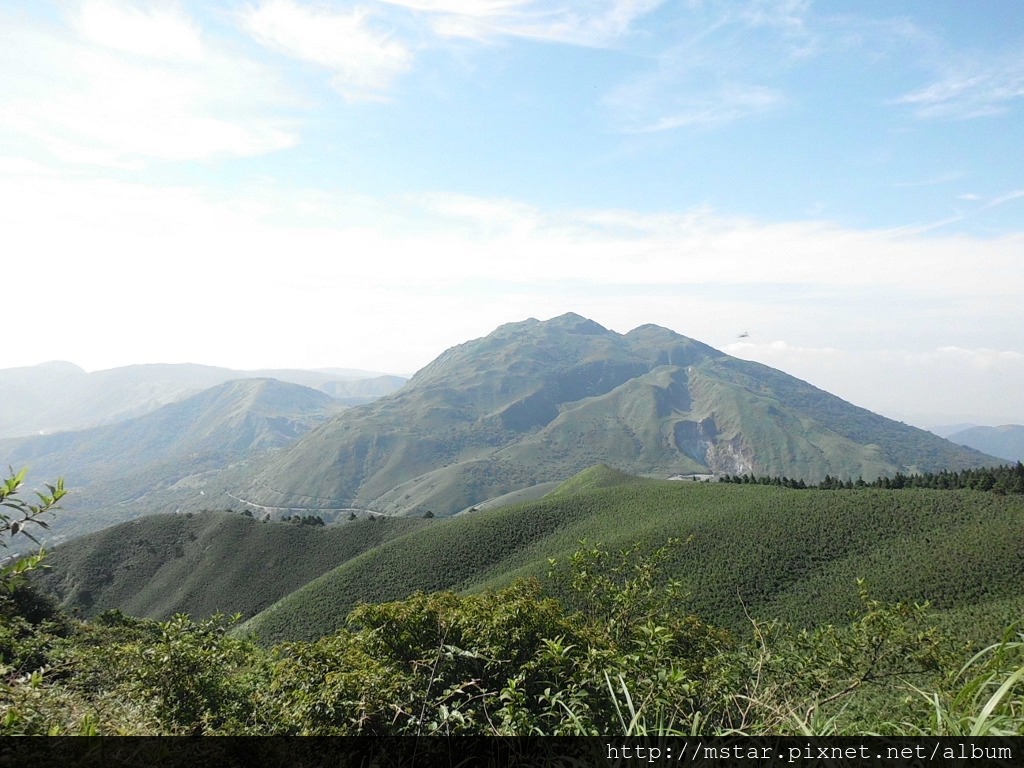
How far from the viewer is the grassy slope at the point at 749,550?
147 ft

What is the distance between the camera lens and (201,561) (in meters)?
88.6

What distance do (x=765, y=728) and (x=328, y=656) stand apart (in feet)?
30.4

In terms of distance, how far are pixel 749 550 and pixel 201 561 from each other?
3327 inches


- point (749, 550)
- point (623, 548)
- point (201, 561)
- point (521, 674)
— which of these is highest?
point (521, 674)

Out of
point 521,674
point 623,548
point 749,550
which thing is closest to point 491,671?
point 521,674

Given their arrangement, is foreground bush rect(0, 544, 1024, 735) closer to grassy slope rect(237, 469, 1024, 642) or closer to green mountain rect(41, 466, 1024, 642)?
green mountain rect(41, 466, 1024, 642)

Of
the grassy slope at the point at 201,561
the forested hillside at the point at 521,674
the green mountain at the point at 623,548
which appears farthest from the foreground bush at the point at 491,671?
the grassy slope at the point at 201,561

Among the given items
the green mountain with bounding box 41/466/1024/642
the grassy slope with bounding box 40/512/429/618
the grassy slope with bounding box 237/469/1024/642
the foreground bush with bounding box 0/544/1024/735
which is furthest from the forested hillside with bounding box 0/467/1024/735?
the grassy slope with bounding box 40/512/429/618

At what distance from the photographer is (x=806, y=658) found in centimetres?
1246

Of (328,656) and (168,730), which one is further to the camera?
(328,656)

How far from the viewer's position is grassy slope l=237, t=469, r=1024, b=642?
1759 inches

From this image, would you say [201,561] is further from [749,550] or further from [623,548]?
[749,550]

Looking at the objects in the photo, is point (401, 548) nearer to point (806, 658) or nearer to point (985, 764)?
point (806, 658)

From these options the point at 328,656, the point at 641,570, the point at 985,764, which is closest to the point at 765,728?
the point at 985,764
